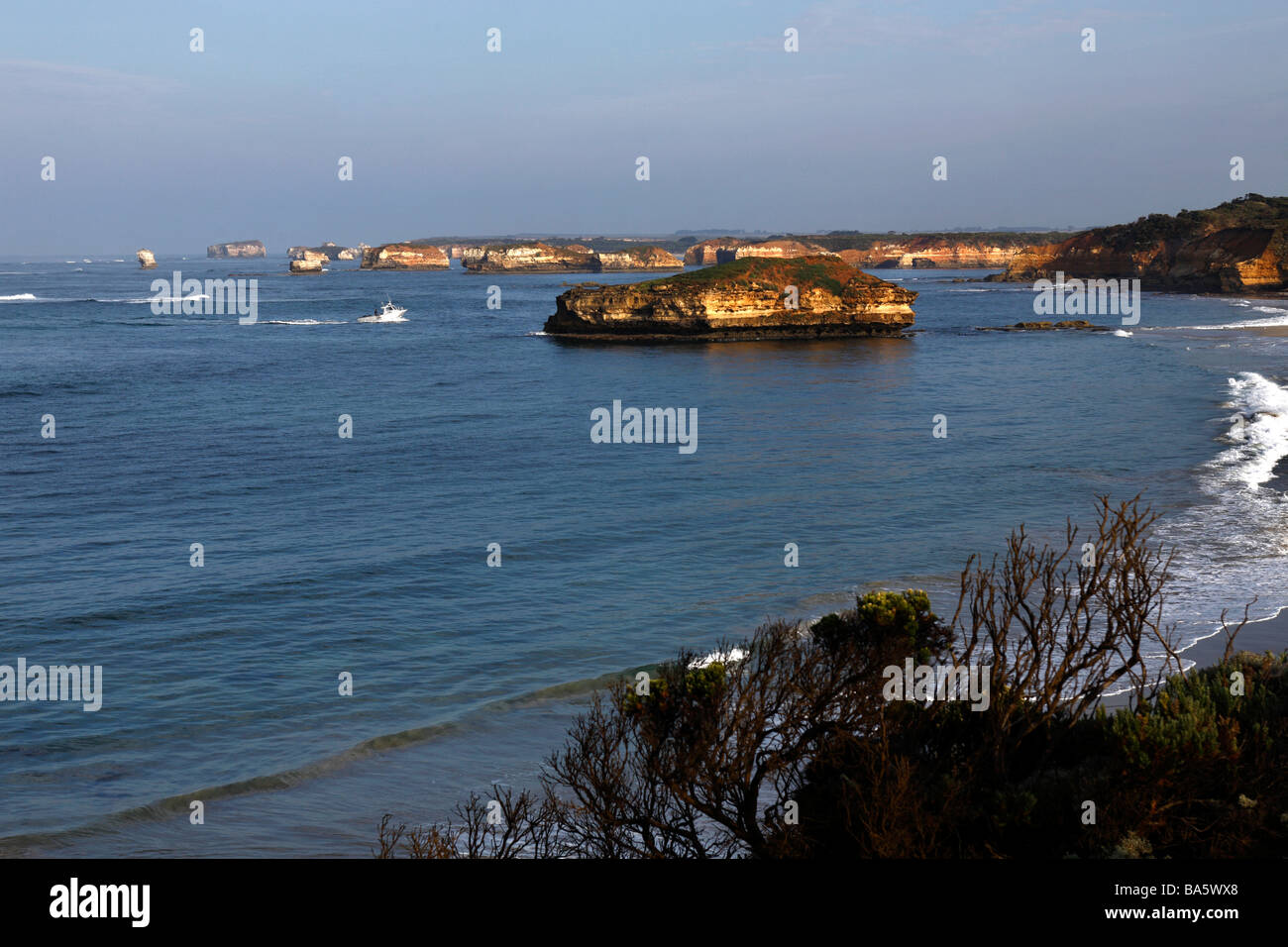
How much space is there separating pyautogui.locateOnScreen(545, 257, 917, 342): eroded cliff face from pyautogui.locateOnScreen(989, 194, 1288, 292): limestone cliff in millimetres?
74639

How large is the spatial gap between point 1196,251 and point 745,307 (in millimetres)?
97516

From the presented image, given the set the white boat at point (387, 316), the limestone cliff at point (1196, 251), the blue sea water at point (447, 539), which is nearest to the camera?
the blue sea water at point (447, 539)

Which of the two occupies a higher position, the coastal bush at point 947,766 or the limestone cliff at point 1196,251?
the limestone cliff at point 1196,251

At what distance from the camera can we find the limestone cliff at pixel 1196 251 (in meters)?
146

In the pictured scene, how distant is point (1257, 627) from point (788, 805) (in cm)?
1477

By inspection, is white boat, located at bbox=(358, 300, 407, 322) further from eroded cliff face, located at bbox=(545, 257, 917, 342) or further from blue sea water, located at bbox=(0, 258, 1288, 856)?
blue sea water, located at bbox=(0, 258, 1288, 856)

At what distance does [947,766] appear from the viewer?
12.5 meters

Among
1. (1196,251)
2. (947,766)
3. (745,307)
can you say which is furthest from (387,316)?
(947,766)

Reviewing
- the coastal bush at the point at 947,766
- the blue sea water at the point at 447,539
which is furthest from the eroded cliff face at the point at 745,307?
the coastal bush at the point at 947,766

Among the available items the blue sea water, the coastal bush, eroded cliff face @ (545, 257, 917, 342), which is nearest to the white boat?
eroded cliff face @ (545, 257, 917, 342)

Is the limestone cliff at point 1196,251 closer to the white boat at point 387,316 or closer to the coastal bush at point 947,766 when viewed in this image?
the white boat at point 387,316

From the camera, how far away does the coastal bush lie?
34.3ft

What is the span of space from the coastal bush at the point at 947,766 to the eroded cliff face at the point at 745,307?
87.8m
